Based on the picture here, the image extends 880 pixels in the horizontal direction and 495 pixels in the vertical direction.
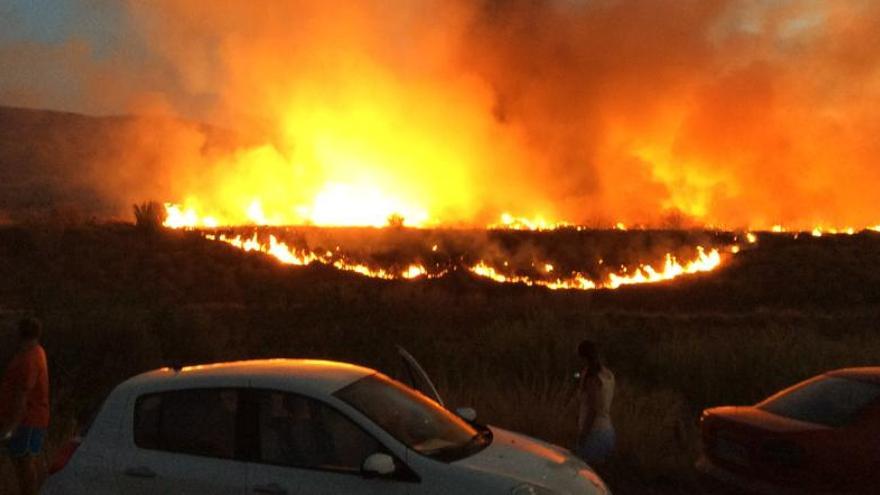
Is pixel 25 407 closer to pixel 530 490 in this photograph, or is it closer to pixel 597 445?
pixel 530 490

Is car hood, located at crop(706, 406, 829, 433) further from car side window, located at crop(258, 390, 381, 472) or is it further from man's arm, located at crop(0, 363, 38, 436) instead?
man's arm, located at crop(0, 363, 38, 436)

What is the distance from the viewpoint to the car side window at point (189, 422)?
6.25 metres

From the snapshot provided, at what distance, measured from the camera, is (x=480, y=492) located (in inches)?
229

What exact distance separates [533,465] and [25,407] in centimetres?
430

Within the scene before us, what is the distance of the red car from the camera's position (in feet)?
24.2

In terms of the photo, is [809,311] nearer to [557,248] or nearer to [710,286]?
[710,286]

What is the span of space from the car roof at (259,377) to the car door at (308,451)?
0.08m

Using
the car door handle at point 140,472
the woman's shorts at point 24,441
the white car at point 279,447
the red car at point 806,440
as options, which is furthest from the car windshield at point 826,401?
the woman's shorts at point 24,441

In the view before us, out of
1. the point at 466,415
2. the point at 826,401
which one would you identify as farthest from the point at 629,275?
the point at 466,415

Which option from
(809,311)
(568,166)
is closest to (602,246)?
(809,311)

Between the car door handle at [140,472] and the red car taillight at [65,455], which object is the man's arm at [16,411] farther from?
the car door handle at [140,472]

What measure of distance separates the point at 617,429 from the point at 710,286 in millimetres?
27996

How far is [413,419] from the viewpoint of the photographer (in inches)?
261

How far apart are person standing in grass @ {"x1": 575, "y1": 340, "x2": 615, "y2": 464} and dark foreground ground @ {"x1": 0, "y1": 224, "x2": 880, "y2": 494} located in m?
0.83
